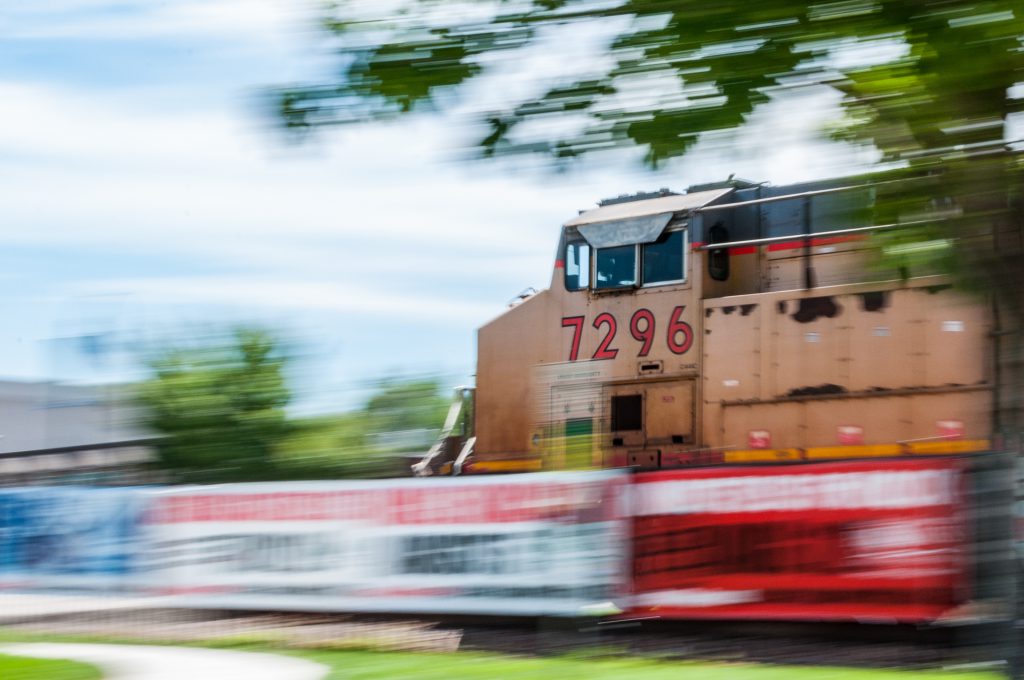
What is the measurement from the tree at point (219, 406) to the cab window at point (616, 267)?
12.1m

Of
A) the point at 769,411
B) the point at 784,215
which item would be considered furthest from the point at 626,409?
the point at 784,215

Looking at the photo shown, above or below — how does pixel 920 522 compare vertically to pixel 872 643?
above

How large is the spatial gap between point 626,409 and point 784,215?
10.5ft

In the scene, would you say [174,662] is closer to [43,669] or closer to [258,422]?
[43,669]

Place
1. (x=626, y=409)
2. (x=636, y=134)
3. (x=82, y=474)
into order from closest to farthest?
1. (x=636, y=134)
2. (x=626, y=409)
3. (x=82, y=474)

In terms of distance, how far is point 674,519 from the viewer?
10070mm

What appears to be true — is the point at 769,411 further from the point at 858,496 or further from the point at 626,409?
the point at 858,496

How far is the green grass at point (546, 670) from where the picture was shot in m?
7.99

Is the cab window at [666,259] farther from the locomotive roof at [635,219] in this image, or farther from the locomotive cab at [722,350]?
the locomotive roof at [635,219]

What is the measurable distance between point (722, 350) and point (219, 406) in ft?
47.3

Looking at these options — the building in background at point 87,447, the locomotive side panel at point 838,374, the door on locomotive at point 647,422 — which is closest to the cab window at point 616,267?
the locomotive side panel at point 838,374

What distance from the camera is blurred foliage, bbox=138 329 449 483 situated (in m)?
25.3

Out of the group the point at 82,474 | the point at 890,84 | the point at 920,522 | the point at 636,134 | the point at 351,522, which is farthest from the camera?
the point at 82,474

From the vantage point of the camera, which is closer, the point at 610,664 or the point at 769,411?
the point at 610,664
